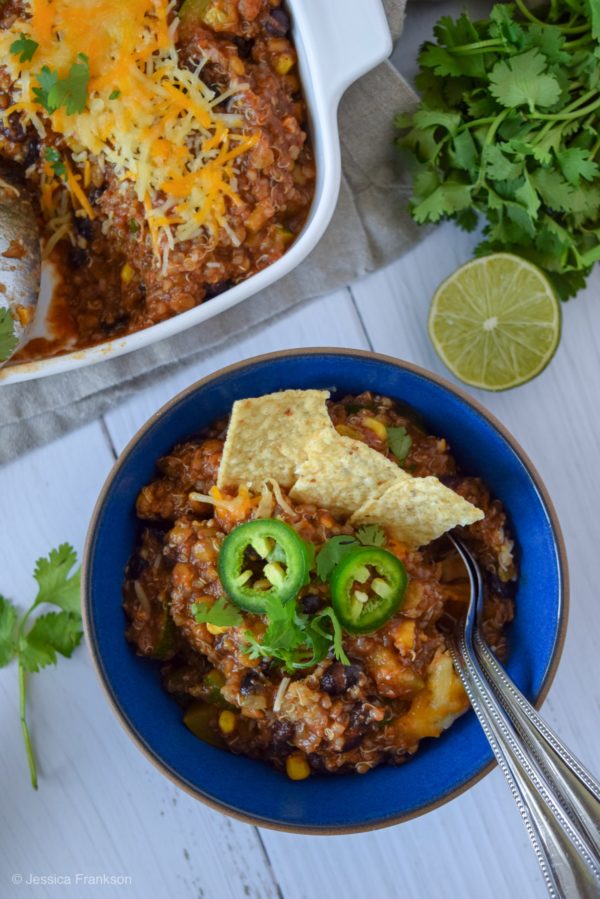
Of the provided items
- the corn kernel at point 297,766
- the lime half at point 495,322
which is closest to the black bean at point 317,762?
the corn kernel at point 297,766

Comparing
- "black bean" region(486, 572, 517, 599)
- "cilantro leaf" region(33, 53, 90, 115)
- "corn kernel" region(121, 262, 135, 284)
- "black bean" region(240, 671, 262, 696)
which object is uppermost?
"cilantro leaf" region(33, 53, 90, 115)

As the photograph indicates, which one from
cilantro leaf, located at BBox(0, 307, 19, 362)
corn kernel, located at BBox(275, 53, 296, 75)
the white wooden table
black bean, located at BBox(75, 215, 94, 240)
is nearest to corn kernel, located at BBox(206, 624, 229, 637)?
the white wooden table

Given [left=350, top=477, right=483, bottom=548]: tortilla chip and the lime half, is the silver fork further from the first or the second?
the lime half

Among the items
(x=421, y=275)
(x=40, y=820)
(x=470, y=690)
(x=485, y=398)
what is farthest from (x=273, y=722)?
(x=421, y=275)

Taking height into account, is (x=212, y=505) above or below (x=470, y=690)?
above

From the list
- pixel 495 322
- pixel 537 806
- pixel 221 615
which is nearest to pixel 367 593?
pixel 221 615

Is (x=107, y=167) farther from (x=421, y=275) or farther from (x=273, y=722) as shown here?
(x=273, y=722)
